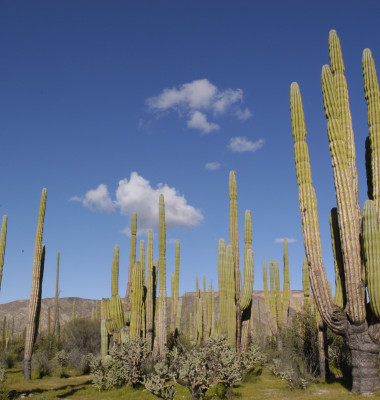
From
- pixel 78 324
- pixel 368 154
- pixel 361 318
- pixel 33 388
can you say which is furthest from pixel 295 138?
pixel 78 324

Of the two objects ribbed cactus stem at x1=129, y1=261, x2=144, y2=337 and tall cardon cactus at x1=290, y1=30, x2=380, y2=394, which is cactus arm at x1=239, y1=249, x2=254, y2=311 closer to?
tall cardon cactus at x1=290, y1=30, x2=380, y2=394

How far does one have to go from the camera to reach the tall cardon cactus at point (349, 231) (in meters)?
10.1

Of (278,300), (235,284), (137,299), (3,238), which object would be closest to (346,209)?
(235,284)

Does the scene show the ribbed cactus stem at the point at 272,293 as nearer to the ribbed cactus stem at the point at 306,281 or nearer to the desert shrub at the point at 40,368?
the ribbed cactus stem at the point at 306,281

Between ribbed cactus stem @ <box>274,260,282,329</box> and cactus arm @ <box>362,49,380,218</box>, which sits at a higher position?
cactus arm @ <box>362,49,380,218</box>

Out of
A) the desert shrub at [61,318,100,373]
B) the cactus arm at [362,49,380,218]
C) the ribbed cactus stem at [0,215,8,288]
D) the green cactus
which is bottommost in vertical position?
Result: the desert shrub at [61,318,100,373]

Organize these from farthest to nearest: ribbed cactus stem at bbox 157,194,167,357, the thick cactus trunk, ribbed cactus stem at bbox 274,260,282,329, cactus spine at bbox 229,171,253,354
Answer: ribbed cactus stem at bbox 274,260,282,329
ribbed cactus stem at bbox 157,194,167,357
cactus spine at bbox 229,171,253,354
the thick cactus trunk

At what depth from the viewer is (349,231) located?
34.1 ft

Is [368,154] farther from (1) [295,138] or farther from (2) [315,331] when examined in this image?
(2) [315,331]

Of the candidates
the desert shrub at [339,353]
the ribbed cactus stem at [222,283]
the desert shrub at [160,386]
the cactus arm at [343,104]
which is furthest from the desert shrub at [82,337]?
the cactus arm at [343,104]

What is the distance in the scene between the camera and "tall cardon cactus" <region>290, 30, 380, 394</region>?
1012 cm

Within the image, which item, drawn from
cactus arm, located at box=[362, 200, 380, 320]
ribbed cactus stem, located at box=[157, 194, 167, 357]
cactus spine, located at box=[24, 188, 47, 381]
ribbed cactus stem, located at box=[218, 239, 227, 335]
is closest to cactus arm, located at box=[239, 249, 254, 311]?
ribbed cactus stem, located at box=[218, 239, 227, 335]

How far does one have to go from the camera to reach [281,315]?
2189 cm

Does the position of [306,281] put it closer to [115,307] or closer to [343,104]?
[115,307]
